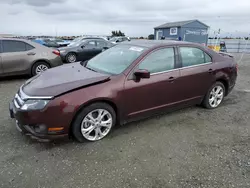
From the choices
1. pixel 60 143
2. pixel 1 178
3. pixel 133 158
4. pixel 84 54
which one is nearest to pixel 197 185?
pixel 133 158

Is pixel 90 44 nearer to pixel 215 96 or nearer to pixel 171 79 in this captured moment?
pixel 215 96

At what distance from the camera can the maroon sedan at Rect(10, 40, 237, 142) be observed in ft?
8.94

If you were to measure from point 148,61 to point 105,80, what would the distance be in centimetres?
86

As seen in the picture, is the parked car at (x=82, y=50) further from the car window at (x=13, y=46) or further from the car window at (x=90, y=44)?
the car window at (x=13, y=46)

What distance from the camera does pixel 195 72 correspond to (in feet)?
12.7

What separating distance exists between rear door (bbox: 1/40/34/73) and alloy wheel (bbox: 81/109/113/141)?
467 cm

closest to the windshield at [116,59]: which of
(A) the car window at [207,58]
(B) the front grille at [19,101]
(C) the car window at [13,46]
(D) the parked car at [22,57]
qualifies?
(B) the front grille at [19,101]

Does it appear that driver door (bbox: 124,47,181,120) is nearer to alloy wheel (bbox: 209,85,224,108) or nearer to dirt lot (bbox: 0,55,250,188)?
dirt lot (bbox: 0,55,250,188)

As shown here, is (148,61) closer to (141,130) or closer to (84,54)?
(141,130)

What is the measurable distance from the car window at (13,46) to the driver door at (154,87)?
4969 millimetres

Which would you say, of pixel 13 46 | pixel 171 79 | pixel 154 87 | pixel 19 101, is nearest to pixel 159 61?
pixel 171 79

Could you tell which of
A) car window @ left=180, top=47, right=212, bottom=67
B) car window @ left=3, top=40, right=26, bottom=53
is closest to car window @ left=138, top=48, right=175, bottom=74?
car window @ left=180, top=47, right=212, bottom=67

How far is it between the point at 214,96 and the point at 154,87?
70.8 inches

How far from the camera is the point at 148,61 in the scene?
340 centimetres
